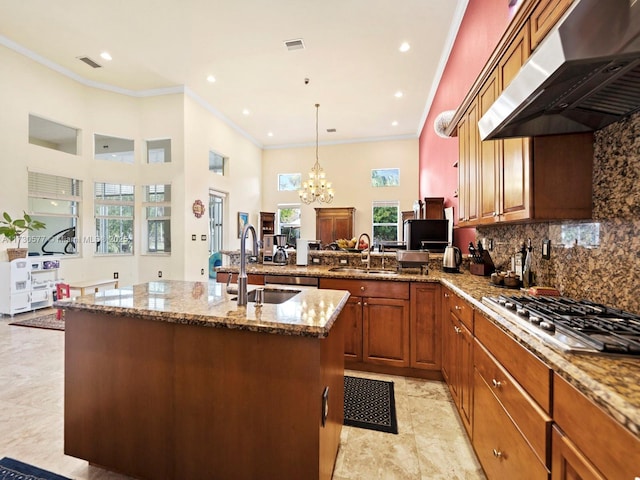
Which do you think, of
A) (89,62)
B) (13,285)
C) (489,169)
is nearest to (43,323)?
(13,285)

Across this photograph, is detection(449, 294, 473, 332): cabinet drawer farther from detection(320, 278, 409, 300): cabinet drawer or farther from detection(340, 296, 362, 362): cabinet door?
detection(340, 296, 362, 362): cabinet door

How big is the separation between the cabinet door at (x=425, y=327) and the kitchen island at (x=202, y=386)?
1.27 metres

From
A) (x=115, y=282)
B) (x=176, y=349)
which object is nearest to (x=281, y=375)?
(x=176, y=349)

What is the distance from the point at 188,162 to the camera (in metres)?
5.96

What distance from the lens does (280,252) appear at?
12.5 feet

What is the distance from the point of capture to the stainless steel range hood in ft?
2.58

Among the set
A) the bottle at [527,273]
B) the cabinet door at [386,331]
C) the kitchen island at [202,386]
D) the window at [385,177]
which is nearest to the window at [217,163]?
the window at [385,177]

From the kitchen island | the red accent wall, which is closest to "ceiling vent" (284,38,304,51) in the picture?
the red accent wall

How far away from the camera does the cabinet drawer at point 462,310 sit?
1801 millimetres

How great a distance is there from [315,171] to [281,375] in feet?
20.7

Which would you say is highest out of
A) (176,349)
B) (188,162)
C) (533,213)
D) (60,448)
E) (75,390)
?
(188,162)

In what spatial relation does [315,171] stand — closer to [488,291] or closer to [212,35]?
[212,35]

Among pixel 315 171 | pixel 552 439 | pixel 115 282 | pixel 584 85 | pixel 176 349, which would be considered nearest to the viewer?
pixel 552 439

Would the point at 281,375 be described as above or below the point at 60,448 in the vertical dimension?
above
